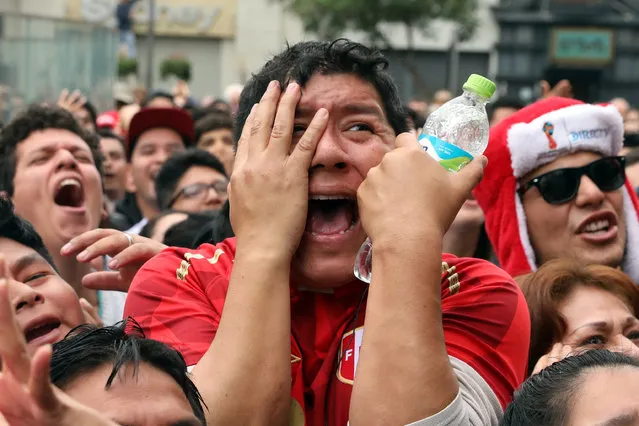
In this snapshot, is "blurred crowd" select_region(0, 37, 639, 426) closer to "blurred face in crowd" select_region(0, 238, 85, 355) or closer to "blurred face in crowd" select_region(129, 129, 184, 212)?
"blurred face in crowd" select_region(0, 238, 85, 355)

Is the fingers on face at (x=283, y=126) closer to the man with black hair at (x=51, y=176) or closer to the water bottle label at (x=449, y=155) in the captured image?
the water bottle label at (x=449, y=155)

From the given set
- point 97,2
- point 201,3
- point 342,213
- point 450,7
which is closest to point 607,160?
point 342,213

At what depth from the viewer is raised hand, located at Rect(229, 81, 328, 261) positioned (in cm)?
311

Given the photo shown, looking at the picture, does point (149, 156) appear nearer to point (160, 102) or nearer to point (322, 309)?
point (160, 102)

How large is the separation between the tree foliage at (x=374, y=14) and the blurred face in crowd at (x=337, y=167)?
32.5 m

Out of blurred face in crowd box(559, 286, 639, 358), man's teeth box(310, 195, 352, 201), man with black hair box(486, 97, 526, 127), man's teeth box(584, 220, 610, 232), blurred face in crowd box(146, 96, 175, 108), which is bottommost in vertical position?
blurred face in crowd box(559, 286, 639, 358)

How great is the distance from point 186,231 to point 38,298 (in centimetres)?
188

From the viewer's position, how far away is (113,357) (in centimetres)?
255

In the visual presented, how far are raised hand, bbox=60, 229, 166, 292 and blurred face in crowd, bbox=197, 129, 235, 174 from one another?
5230 mm

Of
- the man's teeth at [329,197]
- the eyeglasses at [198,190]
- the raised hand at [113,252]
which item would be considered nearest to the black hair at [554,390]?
the man's teeth at [329,197]

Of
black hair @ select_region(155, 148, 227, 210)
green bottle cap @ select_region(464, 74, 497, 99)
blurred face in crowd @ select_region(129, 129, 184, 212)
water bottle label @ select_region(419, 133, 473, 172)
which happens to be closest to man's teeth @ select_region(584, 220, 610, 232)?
green bottle cap @ select_region(464, 74, 497, 99)

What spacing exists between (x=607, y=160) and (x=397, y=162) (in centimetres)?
209

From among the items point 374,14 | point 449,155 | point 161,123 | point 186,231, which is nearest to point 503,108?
point 161,123

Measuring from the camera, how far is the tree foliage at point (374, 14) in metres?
35.4
